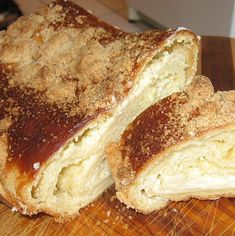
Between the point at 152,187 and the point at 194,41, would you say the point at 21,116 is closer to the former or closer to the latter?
the point at 152,187

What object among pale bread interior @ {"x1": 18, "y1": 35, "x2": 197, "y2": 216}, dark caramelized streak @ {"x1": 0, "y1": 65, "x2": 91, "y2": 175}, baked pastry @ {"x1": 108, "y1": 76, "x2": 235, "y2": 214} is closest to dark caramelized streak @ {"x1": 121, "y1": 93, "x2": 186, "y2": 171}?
baked pastry @ {"x1": 108, "y1": 76, "x2": 235, "y2": 214}

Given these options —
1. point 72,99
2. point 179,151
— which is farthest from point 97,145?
point 179,151

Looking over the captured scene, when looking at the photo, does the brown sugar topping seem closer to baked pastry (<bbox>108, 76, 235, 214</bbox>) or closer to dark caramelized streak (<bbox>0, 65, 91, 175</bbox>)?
dark caramelized streak (<bbox>0, 65, 91, 175</bbox>)

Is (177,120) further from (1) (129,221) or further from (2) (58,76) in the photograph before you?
(2) (58,76)

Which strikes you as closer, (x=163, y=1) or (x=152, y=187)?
(x=152, y=187)

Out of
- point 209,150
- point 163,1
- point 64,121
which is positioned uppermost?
point 64,121

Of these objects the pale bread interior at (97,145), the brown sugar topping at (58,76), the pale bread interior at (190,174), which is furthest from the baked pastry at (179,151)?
the brown sugar topping at (58,76)

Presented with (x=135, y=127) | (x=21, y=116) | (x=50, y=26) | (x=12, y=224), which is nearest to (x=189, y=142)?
(x=135, y=127)
